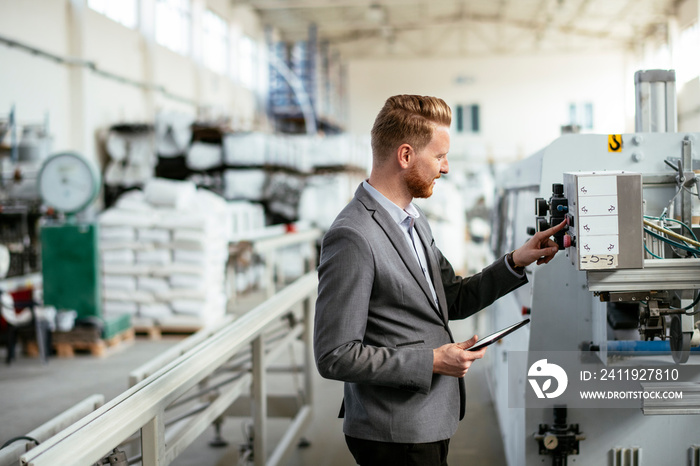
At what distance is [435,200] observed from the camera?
27.6ft

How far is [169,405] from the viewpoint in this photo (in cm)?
234

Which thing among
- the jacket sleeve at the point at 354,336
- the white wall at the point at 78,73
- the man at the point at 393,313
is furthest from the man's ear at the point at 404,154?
the white wall at the point at 78,73

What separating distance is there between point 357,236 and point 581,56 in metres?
21.8

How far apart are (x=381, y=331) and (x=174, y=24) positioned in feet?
40.1

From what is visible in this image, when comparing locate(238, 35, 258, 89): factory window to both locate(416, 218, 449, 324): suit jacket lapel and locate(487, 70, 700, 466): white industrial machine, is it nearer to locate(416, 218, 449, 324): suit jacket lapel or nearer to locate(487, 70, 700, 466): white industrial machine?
locate(487, 70, 700, 466): white industrial machine

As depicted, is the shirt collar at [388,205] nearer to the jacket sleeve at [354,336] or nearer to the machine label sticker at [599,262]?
the jacket sleeve at [354,336]

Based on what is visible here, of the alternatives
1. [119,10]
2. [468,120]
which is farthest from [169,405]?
[468,120]

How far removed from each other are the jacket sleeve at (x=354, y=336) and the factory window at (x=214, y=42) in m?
13.2

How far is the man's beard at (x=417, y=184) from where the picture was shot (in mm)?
1776

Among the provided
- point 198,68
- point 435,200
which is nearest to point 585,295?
point 435,200

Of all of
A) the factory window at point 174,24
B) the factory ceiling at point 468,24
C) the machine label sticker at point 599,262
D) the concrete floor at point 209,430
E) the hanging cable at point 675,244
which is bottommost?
the concrete floor at point 209,430

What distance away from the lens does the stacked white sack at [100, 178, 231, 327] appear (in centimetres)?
717

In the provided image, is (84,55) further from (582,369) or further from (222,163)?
(582,369)

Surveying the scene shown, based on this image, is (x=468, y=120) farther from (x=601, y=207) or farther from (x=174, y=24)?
(x=601, y=207)
